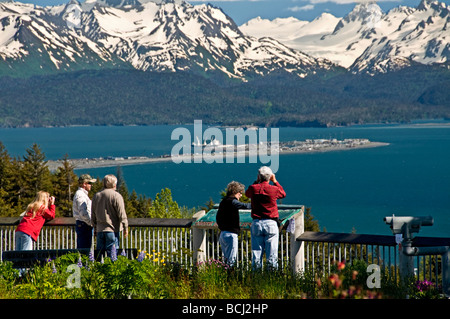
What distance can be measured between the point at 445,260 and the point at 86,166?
171 m

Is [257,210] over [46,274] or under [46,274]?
over

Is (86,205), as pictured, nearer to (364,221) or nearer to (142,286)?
(142,286)

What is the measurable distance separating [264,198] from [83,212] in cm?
268

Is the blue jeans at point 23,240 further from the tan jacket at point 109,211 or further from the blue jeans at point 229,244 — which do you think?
the blue jeans at point 229,244

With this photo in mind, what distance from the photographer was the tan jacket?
8.73m

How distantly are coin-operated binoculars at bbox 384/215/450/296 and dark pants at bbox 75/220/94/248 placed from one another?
443cm

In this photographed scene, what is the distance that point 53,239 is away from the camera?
10.6 meters

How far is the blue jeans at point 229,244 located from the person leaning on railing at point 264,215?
259mm

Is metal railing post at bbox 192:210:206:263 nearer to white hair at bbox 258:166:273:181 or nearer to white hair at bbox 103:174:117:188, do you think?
white hair at bbox 258:166:273:181

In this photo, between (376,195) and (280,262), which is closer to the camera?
(280,262)

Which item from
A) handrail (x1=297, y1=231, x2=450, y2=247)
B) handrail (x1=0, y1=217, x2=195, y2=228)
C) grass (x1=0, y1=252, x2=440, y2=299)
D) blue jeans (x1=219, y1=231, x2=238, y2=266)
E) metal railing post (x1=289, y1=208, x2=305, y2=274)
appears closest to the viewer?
grass (x1=0, y1=252, x2=440, y2=299)

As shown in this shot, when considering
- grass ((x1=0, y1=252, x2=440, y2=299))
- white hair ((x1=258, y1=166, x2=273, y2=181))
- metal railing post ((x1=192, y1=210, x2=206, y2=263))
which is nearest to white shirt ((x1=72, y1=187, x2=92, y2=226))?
metal railing post ((x1=192, y1=210, x2=206, y2=263))
